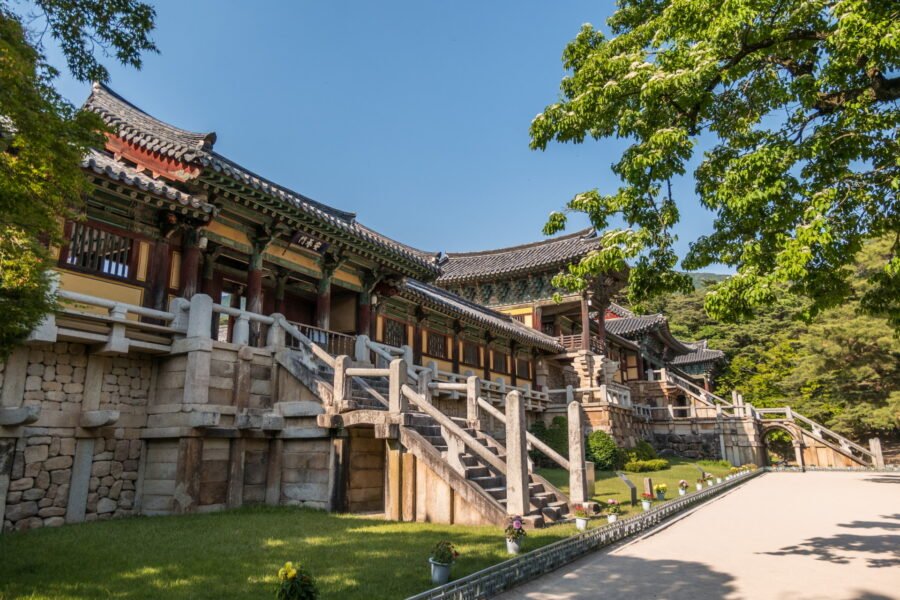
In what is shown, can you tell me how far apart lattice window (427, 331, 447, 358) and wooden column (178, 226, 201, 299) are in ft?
36.4

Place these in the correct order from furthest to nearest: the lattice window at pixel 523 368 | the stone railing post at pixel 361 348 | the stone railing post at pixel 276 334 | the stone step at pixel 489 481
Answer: the lattice window at pixel 523 368
the stone railing post at pixel 361 348
the stone railing post at pixel 276 334
the stone step at pixel 489 481

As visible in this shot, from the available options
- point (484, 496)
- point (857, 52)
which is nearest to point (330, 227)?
point (484, 496)

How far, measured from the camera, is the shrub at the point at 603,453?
23.0 meters

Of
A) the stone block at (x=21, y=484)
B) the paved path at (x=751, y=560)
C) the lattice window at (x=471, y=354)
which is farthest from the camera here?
the lattice window at (x=471, y=354)

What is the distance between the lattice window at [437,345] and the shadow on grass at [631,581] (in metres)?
14.6

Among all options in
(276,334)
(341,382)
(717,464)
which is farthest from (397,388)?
(717,464)

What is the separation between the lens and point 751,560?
8125 mm

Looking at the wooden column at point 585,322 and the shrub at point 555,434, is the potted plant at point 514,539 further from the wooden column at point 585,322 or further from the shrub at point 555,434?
the wooden column at point 585,322

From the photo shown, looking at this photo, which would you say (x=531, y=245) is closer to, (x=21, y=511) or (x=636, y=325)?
(x=636, y=325)

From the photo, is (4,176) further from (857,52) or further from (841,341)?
(841,341)

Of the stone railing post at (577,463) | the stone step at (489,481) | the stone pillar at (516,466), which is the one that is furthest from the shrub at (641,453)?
the stone pillar at (516,466)

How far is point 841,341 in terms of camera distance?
31047mm

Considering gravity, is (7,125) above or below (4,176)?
above

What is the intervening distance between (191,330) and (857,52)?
35.7 ft
